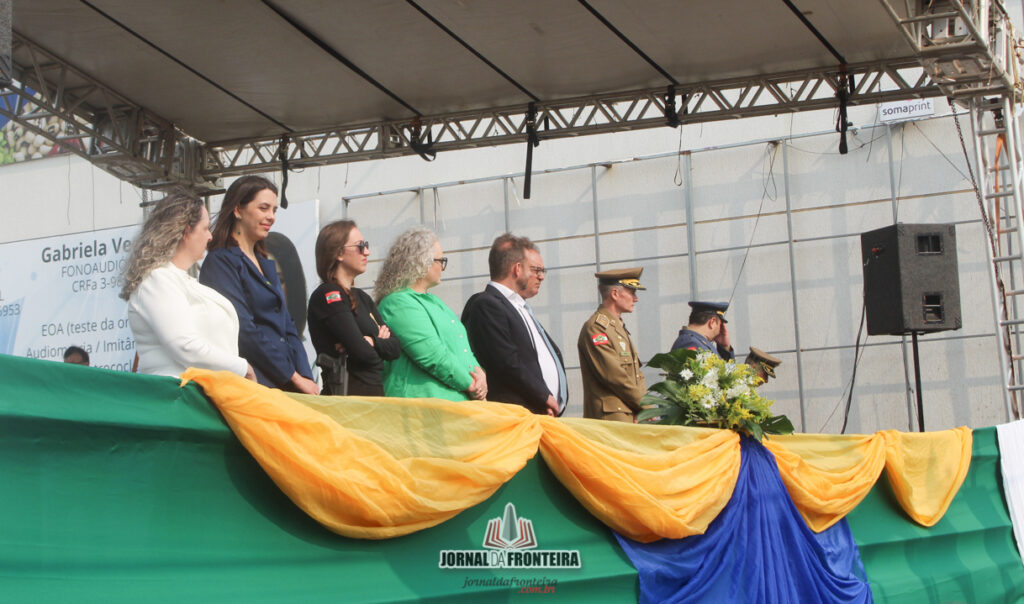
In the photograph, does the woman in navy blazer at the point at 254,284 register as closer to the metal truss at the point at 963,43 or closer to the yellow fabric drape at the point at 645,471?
the yellow fabric drape at the point at 645,471

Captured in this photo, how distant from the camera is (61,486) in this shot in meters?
2.15

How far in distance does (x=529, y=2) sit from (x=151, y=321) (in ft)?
13.3

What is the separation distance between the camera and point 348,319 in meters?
4.03

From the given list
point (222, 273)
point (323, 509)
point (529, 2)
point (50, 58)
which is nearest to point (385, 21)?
point (529, 2)

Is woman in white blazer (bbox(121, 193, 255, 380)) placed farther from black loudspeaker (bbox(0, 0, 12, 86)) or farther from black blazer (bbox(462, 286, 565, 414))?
black blazer (bbox(462, 286, 565, 414))

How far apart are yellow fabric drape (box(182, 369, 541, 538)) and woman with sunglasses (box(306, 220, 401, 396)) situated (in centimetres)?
98

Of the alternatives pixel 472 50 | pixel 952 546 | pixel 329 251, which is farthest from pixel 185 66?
pixel 952 546

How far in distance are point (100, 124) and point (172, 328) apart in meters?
5.25

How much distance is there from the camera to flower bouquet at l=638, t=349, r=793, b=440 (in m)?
4.15

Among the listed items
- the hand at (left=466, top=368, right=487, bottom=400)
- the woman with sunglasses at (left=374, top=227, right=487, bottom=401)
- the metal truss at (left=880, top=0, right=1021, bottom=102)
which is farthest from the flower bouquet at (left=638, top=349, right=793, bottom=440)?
the metal truss at (left=880, top=0, right=1021, bottom=102)

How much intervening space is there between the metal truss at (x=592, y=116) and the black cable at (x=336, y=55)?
290 mm

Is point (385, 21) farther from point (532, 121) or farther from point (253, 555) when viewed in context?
point (253, 555)

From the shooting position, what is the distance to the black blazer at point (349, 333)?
13.2 feet

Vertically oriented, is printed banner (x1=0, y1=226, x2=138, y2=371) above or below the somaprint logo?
above
